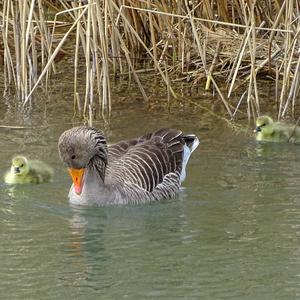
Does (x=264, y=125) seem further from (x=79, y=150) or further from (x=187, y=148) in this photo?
(x=79, y=150)

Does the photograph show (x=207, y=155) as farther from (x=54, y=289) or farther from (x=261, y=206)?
(x=54, y=289)

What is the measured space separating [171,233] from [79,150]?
1.01m

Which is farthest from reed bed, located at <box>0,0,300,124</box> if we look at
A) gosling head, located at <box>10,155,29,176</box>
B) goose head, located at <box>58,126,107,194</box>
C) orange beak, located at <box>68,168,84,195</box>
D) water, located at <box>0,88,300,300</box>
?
orange beak, located at <box>68,168,84,195</box>

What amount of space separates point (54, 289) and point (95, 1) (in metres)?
3.73

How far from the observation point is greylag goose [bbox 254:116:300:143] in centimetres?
981

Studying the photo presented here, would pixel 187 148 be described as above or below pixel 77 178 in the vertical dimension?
above

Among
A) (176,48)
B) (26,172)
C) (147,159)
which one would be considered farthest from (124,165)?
(176,48)

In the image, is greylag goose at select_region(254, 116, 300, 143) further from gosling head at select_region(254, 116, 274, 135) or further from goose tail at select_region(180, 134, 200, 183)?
goose tail at select_region(180, 134, 200, 183)

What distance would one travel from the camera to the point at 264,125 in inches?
387

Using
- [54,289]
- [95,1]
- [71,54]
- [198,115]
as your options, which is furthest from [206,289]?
[71,54]

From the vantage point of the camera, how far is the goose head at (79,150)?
25.8ft

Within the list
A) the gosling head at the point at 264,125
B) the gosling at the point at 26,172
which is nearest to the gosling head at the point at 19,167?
the gosling at the point at 26,172

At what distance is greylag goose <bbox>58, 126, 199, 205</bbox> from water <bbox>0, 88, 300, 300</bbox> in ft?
0.38

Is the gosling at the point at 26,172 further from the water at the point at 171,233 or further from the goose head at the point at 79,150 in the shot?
the goose head at the point at 79,150
